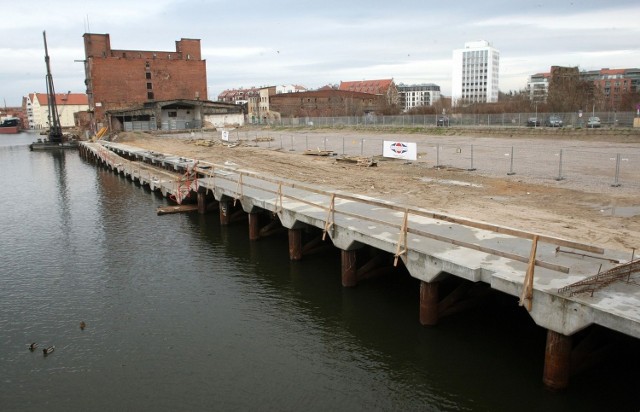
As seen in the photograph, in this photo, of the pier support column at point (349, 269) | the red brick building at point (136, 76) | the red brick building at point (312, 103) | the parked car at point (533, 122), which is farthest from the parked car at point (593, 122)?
the red brick building at point (136, 76)

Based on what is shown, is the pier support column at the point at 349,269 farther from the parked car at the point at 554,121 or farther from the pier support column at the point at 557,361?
the parked car at the point at 554,121

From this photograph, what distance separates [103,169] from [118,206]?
24.6 m

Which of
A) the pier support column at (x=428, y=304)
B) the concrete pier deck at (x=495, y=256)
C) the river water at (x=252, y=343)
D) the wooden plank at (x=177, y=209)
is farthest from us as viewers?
the wooden plank at (x=177, y=209)

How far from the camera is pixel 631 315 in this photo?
7.68m

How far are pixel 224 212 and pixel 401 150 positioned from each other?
635 inches

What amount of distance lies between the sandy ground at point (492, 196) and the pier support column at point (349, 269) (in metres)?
4.82

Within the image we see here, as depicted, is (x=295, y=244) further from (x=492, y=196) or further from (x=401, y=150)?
(x=401, y=150)

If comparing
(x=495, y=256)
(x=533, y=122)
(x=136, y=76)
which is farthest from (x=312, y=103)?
(x=495, y=256)

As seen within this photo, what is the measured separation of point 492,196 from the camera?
2120 centimetres

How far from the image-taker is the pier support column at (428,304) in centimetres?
1159

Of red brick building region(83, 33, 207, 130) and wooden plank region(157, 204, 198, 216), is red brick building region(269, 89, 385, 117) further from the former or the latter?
wooden plank region(157, 204, 198, 216)

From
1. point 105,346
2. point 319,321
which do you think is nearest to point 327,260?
point 319,321

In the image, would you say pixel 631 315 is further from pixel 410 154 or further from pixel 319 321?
pixel 410 154

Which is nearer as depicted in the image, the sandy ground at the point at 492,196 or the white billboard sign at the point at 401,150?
the sandy ground at the point at 492,196
